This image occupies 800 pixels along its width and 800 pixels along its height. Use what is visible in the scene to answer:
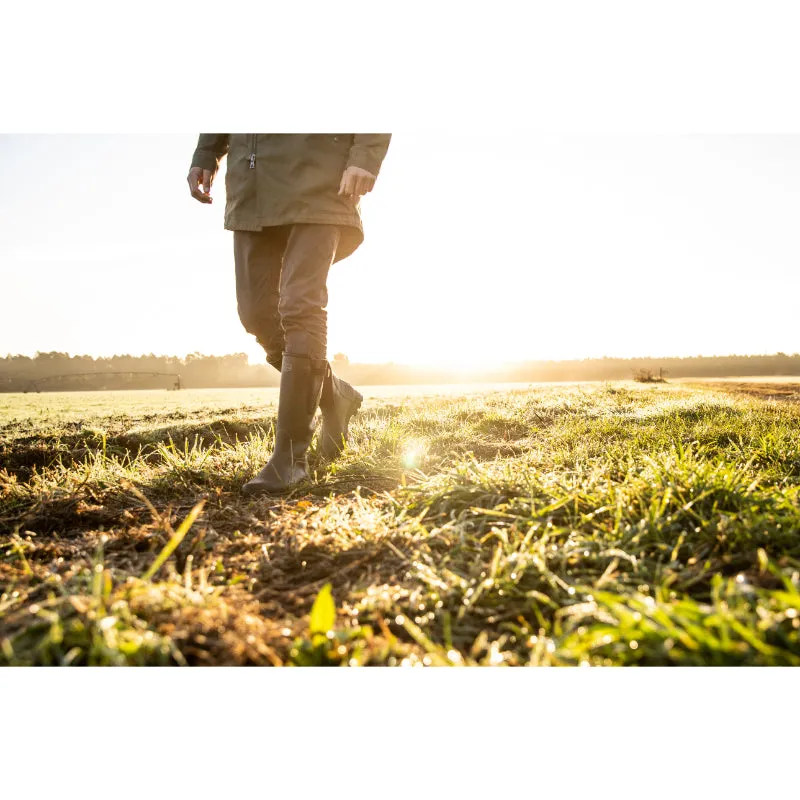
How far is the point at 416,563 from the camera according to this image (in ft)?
5.05

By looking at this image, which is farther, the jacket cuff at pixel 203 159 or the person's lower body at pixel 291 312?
the jacket cuff at pixel 203 159

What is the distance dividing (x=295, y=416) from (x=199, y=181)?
173 cm

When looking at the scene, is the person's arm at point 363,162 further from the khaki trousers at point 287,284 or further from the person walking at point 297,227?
the khaki trousers at point 287,284

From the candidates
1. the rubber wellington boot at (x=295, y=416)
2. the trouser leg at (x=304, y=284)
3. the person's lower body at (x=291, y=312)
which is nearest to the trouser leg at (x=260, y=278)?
the person's lower body at (x=291, y=312)

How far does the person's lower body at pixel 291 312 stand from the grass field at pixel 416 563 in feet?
0.78

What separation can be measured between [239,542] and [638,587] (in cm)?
130

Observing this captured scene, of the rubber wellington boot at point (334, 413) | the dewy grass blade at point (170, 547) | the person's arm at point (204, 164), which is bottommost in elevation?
the dewy grass blade at point (170, 547)

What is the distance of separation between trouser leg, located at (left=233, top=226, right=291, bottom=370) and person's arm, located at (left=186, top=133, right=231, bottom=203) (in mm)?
446

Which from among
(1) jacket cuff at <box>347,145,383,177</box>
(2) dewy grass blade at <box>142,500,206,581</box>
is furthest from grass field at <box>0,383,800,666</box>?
(1) jacket cuff at <box>347,145,383,177</box>

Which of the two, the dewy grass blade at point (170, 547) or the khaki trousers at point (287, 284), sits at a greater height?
the khaki trousers at point (287, 284)

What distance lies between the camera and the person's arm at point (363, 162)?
274cm

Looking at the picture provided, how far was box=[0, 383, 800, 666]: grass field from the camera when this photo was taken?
1075mm

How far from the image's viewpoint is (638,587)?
1347 millimetres

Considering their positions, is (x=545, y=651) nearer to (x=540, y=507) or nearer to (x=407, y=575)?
(x=407, y=575)
